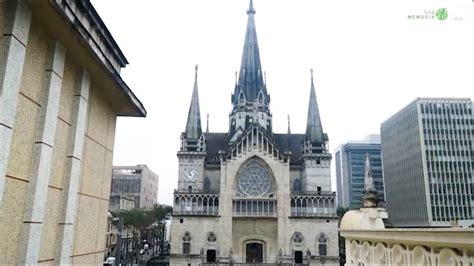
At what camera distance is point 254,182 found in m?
49.6

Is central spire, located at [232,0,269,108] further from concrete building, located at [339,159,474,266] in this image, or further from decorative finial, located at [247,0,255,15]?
concrete building, located at [339,159,474,266]

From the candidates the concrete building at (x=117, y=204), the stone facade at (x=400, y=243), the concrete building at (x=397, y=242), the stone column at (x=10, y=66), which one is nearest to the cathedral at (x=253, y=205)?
the concrete building at (x=117, y=204)

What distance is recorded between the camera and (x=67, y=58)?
480cm

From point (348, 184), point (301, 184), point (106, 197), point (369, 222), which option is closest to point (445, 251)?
point (369, 222)

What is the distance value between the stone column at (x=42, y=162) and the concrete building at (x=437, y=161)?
8823 cm

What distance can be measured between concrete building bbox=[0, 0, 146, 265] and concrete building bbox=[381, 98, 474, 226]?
87122mm

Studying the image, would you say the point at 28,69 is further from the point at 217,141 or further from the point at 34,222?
the point at 217,141

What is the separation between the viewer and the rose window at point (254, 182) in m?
49.3

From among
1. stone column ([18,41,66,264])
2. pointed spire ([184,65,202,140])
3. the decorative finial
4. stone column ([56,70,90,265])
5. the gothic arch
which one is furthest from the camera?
the decorative finial

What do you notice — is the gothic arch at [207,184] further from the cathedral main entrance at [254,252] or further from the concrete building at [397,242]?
the concrete building at [397,242]

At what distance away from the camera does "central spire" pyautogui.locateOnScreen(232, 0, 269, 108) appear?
59.9m

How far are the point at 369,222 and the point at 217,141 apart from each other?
54.8 metres

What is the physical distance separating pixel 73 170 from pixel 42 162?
77 centimetres

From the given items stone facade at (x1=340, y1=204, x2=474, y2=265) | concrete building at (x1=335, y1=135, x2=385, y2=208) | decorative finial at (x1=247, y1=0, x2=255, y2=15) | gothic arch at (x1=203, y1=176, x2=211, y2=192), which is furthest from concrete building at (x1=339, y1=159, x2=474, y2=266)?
concrete building at (x1=335, y1=135, x2=385, y2=208)
